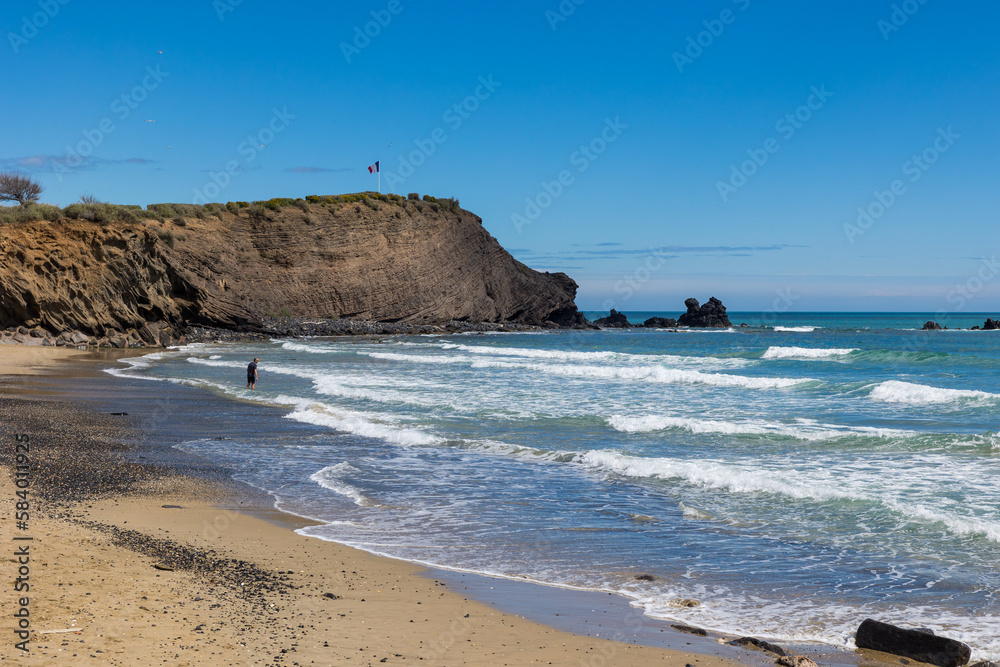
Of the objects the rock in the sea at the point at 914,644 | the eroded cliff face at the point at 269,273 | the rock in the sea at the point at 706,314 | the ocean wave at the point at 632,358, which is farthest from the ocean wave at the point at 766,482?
the rock in the sea at the point at 706,314

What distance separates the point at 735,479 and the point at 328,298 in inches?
2404

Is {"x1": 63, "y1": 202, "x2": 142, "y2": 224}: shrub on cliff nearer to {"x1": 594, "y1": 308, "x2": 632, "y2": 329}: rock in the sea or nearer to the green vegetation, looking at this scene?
the green vegetation

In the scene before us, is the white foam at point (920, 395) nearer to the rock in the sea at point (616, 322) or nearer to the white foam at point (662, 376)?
the white foam at point (662, 376)

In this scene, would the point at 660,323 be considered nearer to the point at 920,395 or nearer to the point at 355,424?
the point at 920,395

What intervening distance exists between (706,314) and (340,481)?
97.1 meters

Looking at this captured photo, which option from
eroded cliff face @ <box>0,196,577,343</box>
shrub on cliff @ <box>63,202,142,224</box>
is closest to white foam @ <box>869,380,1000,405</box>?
eroded cliff face @ <box>0,196,577,343</box>

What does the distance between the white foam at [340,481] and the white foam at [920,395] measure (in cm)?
1459

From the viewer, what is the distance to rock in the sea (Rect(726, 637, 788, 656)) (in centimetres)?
477

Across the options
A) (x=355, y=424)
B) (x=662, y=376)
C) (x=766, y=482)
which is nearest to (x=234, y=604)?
(x=766, y=482)

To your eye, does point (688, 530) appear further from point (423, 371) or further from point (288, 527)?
point (423, 371)

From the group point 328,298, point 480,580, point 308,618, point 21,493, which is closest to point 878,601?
point 480,580

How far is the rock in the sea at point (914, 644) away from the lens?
459 centimetres

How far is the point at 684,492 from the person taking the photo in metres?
9.48

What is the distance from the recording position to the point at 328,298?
223 ft
